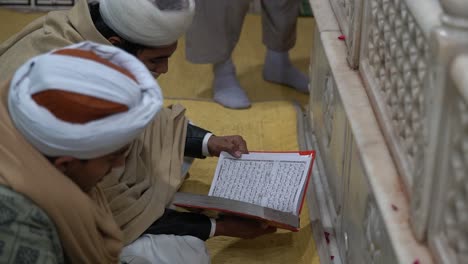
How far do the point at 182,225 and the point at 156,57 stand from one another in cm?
38

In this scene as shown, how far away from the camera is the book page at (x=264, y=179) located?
1786 mm

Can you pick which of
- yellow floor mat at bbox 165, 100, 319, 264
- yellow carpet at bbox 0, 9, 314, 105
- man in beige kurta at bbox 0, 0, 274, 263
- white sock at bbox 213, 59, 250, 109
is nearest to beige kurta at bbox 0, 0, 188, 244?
man in beige kurta at bbox 0, 0, 274, 263

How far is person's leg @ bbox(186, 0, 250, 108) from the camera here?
7.97 feet

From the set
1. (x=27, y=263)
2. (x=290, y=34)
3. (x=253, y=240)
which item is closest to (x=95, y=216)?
(x=27, y=263)

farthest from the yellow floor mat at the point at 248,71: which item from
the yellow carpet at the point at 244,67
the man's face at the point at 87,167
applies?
the man's face at the point at 87,167

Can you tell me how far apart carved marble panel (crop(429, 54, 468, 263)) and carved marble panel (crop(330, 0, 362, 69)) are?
623mm

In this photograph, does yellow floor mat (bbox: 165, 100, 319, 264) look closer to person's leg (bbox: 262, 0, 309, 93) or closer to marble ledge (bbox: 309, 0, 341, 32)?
person's leg (bbox: 262, 0, 309, 93)

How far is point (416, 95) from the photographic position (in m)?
1.19

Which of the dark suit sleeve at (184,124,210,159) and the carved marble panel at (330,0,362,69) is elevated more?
the carved marble panel at (330,0,362,69)

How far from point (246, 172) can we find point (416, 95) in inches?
29.6

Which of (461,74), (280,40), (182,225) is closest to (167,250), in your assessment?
(182,225)

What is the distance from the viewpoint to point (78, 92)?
1105mm

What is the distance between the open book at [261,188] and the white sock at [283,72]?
775 mm

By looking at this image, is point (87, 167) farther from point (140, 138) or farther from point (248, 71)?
point (248, 71)
